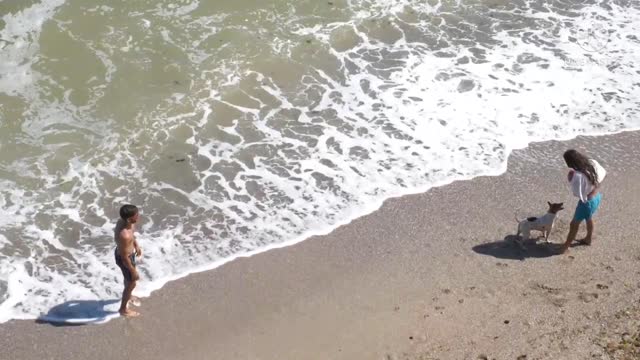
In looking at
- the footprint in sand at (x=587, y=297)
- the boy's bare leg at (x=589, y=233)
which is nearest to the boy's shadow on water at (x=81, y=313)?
the footprint in sand at (x=587, y=297)

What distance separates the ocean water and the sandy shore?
42 centimetres

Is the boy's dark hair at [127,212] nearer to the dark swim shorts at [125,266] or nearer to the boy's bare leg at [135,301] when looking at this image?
the dark swim shorts at [125,266]

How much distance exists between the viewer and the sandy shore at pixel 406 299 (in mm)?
7125

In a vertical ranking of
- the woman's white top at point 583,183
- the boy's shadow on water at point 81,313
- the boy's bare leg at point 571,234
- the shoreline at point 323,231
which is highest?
the woman's white top at point 583,183

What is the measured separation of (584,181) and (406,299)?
7.70 ft

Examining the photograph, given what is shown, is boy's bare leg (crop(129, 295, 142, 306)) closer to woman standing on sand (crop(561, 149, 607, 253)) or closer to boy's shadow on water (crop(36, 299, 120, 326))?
boy's shadow on water (crop(36, 299, 120, 326))

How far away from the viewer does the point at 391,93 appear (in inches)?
458

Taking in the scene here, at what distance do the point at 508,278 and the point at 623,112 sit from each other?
4500mm

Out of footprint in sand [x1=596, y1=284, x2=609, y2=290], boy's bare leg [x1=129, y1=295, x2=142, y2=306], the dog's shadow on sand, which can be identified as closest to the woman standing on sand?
the dog's shadow on sand

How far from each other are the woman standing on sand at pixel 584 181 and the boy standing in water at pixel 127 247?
4630mm

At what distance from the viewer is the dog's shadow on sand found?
833cm

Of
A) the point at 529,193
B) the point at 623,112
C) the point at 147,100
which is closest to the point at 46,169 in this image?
the point at 147,100

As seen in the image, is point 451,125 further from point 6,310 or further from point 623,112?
point 6,310

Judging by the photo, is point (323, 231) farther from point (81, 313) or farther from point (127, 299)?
point (81, 313)
